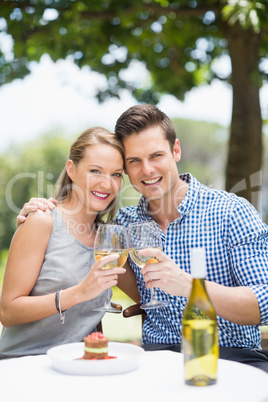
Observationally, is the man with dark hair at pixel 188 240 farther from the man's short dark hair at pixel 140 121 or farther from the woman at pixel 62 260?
the woman at pixel 62 260

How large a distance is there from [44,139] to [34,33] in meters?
16.7

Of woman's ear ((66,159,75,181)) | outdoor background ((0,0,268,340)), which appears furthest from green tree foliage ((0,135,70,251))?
woman's ear ((66,159,75,181))

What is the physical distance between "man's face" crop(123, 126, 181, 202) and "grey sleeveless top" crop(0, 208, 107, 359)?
51 centimetres

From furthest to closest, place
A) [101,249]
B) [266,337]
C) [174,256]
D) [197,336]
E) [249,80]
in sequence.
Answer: [249,80], [266,337], [174,256], [101,249], [197,336]

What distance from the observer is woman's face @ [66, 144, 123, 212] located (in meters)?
2.65

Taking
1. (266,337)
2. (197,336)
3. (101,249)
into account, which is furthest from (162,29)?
(197,336)

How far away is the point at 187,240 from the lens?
8.53ft

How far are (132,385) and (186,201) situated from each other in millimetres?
1337

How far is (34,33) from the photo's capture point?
192 inches

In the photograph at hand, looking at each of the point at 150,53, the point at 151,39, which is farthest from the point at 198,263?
the point at 150,53

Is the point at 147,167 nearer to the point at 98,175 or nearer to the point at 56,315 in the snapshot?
the point at 98,175

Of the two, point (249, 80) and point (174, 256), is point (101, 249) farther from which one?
point (249, 80)

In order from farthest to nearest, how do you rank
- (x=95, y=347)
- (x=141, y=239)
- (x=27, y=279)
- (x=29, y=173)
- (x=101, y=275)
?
(x=29, y=173)
(x=27, y=279)
(x=141, y=239)
(x=101, y=275)
(x=95, y=347)

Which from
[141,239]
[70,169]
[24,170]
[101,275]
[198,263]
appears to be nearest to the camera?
[198,263]
